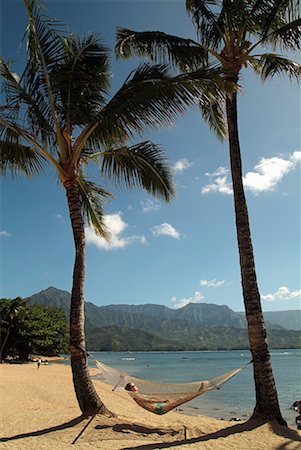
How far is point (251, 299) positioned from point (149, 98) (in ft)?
11.0

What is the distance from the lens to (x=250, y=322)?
5871 millimetres

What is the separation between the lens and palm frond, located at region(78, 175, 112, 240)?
852 cm

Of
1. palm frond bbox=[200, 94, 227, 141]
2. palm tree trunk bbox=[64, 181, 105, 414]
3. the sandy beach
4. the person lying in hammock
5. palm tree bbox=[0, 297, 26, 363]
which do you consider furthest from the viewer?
palm tree bbox=[0, 297, 26, 363]

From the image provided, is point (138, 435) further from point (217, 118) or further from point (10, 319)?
point (10, 319)

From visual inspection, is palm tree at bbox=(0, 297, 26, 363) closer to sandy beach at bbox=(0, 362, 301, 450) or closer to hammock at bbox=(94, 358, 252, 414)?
sandy beach at bbox=(0, 362, 301, 450)

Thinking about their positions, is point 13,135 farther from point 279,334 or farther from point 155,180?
point 279,334

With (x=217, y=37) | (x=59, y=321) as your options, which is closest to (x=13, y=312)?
(x=59, y=321)

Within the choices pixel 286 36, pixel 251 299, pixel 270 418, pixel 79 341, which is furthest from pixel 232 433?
pixel 286 36

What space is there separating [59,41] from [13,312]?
2989cm

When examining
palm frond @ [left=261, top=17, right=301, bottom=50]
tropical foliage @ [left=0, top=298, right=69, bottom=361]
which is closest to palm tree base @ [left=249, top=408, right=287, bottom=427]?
palm frond @ [left=261, top=17, right=301, bottom=50]

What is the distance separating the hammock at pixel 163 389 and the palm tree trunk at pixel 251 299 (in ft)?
1.08

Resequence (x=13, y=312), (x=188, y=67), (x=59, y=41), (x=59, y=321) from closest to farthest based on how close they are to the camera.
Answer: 1. (x=59, y=41)
2. (x=188, y=67)
3. (x=13, y=312)
4. (x=59, y=321)

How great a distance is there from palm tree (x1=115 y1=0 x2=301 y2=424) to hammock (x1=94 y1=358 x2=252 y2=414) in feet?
1.75

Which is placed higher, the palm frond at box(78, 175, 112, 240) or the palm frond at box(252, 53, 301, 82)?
the palm frond at box(252, 53, 301, 82)
